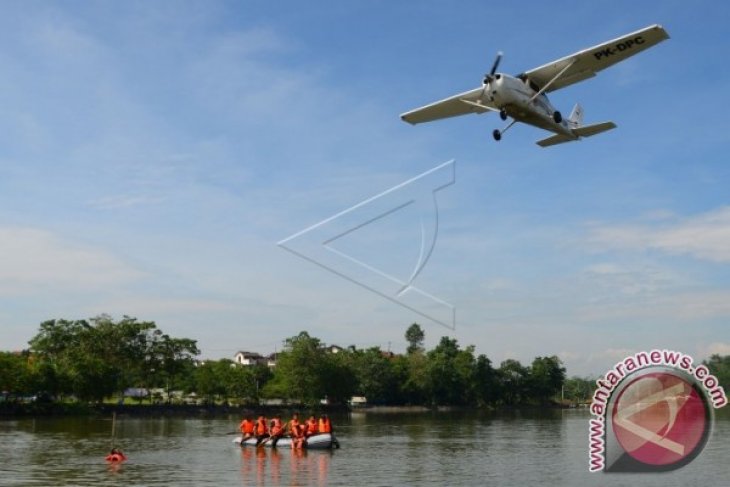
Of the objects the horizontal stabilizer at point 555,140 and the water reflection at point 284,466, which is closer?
the water reflection at point 284,466

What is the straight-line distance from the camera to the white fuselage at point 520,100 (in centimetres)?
3153

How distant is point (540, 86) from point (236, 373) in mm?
92263

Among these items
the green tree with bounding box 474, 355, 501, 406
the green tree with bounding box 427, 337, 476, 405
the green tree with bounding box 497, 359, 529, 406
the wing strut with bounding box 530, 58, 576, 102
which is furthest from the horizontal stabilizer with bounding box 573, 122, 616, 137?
the green tree with bounding box 497, 359, 529, 406

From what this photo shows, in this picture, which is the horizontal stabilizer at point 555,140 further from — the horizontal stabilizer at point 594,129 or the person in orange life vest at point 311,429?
the person in orange life vest at point 311,429

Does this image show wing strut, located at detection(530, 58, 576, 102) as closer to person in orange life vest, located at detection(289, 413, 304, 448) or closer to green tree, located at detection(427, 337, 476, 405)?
person in orange life vest, located at detection(289, 413, 304, 448)

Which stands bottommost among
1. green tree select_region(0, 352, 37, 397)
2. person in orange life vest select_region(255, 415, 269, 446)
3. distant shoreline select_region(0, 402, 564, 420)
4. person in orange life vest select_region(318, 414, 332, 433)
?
distant shoreline select_region(0, 402, 564, 420)

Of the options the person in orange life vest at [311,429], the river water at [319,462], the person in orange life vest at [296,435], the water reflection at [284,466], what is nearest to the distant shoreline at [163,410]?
the river water at [319,462]

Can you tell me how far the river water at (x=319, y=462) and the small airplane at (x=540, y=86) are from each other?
15834 millimetres

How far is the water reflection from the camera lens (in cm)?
3369

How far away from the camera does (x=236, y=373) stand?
117 m

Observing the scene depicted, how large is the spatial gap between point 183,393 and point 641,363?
395ft

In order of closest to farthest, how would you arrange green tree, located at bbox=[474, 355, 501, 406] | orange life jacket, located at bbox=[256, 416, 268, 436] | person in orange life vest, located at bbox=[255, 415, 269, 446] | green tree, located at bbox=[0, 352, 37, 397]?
1. person in orange life vest, located at bbox=[255, 415, 269, 446]
2. orange life jacket, located at bbox=[256, 416, 268, 436]
3. green tree, located at bbox=[0, 352, 37, 397]
4. green tree, located at bbox=[474, 355, 501, 406]

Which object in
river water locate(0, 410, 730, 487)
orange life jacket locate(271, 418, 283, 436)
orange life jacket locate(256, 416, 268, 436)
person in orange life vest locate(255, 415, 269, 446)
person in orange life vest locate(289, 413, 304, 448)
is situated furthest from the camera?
orange life jacket locate(256, 416, 268, 436)

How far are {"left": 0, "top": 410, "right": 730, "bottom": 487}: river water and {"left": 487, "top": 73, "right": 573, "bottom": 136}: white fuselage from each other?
1580 centimetres
